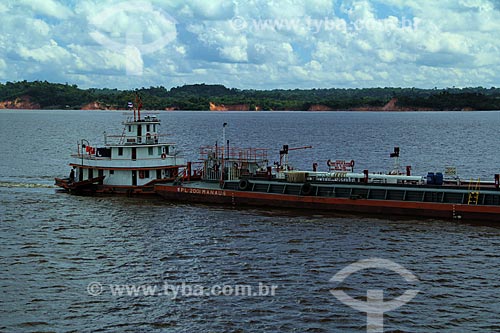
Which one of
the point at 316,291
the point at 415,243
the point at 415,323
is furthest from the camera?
the point at 415,243

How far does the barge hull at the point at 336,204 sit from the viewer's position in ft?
151

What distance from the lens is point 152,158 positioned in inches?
2309

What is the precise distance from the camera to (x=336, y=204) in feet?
164

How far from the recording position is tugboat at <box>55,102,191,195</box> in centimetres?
5781

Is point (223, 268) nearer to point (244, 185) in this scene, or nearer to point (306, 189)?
point (306, 189)

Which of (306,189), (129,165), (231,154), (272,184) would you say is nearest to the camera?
(306,189)

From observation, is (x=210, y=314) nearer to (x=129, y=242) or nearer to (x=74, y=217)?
(x=129, y=242)

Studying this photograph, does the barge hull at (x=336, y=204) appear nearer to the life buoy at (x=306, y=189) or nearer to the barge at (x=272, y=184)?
the barge at (x=272, y=184)

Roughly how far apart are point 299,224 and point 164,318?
65.7 feet

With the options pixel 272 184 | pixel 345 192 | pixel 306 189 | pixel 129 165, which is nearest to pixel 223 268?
pixel 306 189

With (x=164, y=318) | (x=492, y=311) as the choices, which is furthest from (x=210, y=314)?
(x=492, y=311)

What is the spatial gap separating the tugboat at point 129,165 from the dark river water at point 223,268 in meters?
2.23

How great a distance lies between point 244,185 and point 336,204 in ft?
28.9

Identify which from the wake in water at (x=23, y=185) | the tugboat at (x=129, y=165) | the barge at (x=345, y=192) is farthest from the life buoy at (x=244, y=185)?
the wake in water at (x=23, y=185)
